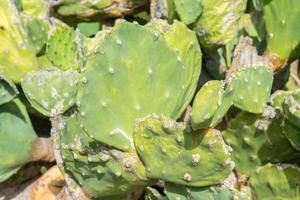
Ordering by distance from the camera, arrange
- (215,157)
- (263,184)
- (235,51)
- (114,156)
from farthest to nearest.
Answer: (235,51), (263,184), (114,156), (215,157)

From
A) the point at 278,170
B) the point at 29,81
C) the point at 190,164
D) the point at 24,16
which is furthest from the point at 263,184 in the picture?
the point at 24,16

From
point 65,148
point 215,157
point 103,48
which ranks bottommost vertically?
point 65,148

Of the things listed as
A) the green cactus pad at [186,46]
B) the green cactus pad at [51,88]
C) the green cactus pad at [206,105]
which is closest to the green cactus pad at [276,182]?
the green cactus pad at [186,46]

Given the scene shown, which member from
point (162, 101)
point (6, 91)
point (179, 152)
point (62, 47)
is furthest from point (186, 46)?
point (6, 91)

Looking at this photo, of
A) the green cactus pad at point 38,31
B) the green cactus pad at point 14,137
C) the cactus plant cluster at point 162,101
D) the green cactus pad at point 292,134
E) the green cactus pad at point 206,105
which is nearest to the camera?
the green cactus pad at point 206,105

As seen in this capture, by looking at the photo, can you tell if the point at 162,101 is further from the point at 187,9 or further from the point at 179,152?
the point at 187,9

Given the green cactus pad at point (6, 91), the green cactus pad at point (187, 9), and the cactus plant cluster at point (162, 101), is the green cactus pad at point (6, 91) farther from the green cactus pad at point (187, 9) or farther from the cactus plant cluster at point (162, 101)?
the green cactus pad at point (187, 9)

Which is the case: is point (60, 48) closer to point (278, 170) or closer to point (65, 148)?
point (65, 148)

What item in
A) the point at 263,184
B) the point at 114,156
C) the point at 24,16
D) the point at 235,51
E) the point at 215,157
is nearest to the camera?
the point at 215,157
